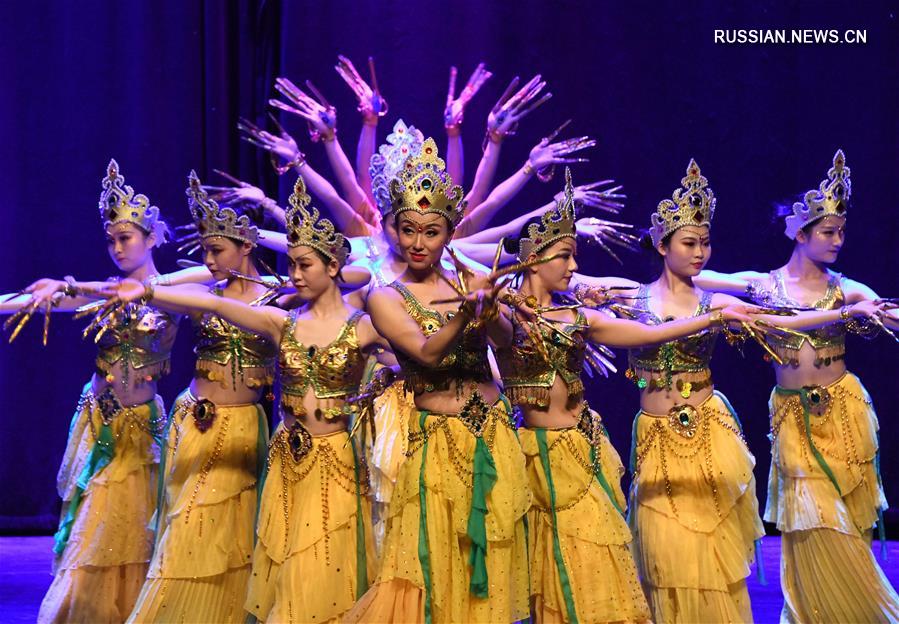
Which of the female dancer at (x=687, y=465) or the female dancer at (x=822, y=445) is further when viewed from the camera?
the female dancer at (x=822, y=445)

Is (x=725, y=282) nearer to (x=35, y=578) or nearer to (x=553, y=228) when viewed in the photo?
(x=553, y=228)

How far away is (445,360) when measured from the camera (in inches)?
148

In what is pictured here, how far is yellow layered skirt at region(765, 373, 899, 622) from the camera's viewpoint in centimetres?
480

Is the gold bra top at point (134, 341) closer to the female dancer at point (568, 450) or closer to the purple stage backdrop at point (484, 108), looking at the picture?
the female dancer at point (568, 450)

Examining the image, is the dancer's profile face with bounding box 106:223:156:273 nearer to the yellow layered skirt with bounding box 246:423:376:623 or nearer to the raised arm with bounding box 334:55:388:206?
the yellow layered skirt with bounding box 246:423:376:623

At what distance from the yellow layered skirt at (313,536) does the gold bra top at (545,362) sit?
55cm

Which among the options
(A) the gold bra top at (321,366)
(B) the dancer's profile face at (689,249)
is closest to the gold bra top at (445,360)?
(A) the gold bra top at (321,366)

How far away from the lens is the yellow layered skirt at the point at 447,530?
3658 millimetres

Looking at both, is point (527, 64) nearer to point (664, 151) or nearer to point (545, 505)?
point (664, 151)

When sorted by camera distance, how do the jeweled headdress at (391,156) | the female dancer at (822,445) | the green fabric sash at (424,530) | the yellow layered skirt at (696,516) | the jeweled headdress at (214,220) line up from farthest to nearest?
the jeweled headdress at (391,156) < the female dancer at (822,445) < the jeweled headdress at (214,220) < the yellow layered skirt at (696,516) < the green fabric sash at (424,530)

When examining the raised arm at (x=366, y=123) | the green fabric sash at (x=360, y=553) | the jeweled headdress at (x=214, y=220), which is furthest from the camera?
the raised arm at (x=366, y=123)

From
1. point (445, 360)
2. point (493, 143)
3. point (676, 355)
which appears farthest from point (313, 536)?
point (493, 143)

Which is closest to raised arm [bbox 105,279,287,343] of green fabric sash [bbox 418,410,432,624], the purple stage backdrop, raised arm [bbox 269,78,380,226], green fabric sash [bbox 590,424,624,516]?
green fabric sash [bbox 418,410,432,624]

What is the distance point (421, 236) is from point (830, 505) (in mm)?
1967
